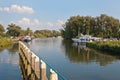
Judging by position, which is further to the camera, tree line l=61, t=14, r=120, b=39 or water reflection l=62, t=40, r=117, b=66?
tree line l=61, t=14, r=120, b=39

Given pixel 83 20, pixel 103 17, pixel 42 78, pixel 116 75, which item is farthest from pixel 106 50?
pixel 83 20

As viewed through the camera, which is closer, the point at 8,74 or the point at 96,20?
the point at 8,74

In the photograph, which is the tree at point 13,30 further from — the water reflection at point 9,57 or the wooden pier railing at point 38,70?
the wooden pier railing at point 38,70

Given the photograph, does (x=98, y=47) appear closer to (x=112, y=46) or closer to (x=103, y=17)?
(x=112, y=46)

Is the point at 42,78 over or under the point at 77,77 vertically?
over

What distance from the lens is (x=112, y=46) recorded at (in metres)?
50.8

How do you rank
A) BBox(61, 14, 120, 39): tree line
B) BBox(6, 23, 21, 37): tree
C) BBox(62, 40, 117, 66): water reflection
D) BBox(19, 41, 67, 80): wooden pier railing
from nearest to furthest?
BBox(19, 41, 67, 80): wooden pier railing < BBox(62, 40, 117, 66): water reflection < BBox(61, 14, 120, 39): tree line < BBox(6, 23, 21, 37): tree

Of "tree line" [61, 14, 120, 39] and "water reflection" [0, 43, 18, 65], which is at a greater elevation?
"tree line" [61, 14, 120, 39]

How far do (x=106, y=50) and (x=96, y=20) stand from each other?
7107cm

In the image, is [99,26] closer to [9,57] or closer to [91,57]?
[91,57]

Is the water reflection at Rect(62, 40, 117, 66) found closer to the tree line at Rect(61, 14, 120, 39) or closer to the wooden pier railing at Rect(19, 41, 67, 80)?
the wooden pier railing at Rect(19, 41, 67, 80)

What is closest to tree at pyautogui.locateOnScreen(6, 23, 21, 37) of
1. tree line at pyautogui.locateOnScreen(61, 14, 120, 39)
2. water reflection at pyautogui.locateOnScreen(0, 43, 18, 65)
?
tree line at pyautogui.locateOnScreen(61, 14, 120, 39)

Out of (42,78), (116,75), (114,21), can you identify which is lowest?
(116,75)

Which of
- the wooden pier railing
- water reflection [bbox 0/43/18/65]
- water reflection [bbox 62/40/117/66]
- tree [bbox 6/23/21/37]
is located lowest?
water reflection [bbox 62/40/117/66]
